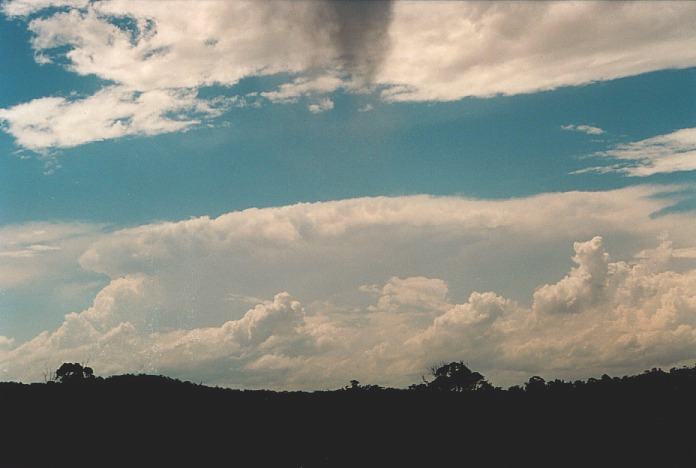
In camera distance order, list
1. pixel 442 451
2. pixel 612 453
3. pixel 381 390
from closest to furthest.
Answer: pixel 612 453
pixel 442 451
pixel 381 390

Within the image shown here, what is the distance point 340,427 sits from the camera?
112 metres

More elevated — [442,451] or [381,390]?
[381,390]

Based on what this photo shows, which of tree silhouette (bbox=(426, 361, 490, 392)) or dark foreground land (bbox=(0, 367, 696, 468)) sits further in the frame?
tree silhouette (bbox=(426, 361, 490, 392))

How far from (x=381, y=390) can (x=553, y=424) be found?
3725 cm

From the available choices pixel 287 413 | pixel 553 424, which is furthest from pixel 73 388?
pixel 553 424

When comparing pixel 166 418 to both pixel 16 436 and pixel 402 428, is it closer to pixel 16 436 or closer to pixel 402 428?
pixel 16 436

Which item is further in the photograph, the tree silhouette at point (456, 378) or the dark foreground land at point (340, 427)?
the tree silhouette at point (456, 378)

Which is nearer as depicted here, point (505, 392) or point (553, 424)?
point (553, 424)

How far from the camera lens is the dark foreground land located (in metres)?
94.4

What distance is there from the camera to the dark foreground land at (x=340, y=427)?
94.4m

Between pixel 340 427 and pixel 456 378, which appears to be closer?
pixel 340 427

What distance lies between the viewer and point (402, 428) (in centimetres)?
11075

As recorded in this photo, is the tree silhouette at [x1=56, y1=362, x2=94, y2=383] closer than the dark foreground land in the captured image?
No

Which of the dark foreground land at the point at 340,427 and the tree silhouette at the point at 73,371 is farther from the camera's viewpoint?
the tree silhouette at the point at 73,371
